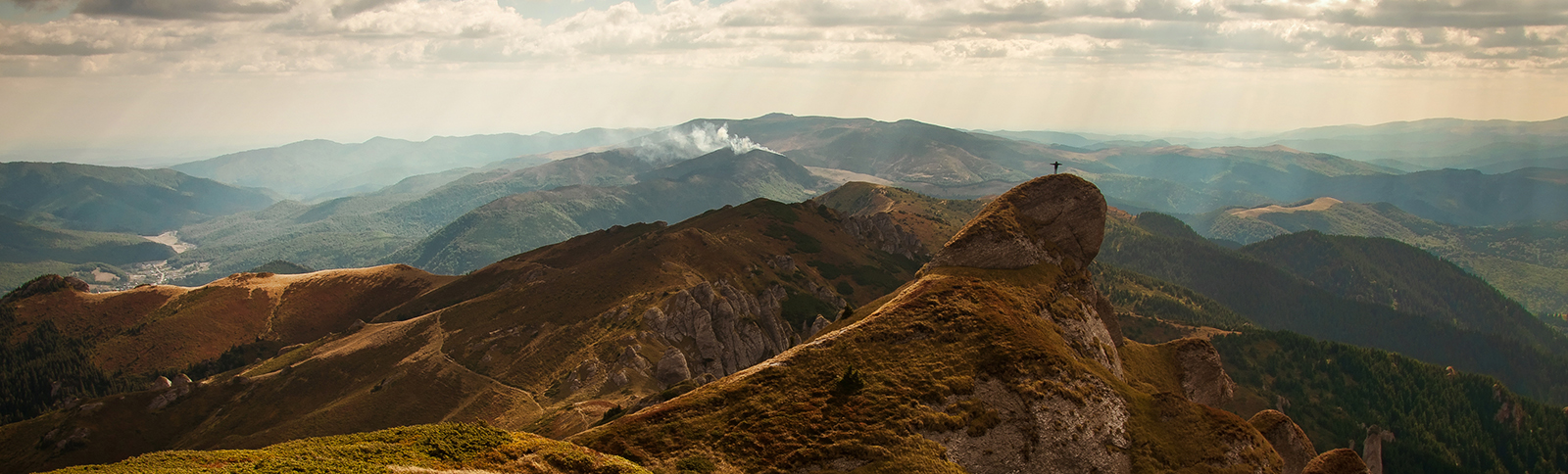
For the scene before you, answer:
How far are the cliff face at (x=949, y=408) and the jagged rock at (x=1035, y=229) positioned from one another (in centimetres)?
748

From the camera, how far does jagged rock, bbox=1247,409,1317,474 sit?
7244 centimetres

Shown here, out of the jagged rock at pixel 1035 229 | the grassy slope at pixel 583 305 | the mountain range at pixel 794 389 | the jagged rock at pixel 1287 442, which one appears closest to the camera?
the mountain range at pixel 794 389

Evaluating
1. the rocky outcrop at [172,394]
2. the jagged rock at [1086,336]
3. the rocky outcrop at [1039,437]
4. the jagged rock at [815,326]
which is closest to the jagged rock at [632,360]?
the jagged rock at [815,326]

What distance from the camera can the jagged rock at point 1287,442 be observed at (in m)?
72.4

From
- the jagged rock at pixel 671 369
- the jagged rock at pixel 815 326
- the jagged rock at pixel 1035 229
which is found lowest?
the jagged rock at pixel 815 326

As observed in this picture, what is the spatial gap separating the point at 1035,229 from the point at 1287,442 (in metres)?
32.9

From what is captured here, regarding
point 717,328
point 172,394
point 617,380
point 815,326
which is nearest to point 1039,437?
point 617,380

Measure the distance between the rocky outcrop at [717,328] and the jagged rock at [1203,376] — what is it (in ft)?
278

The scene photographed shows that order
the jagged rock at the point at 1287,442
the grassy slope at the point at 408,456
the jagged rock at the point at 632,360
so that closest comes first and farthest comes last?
the grassy slope at the point at 408,456 → the jagged rock at the point at 1287,442 → the jagged rock at the point at 632,360

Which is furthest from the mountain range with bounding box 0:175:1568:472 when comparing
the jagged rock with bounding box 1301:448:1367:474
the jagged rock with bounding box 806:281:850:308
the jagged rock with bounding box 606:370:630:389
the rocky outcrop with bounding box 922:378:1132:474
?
the jagged rock with bounding box 806:281:850:308

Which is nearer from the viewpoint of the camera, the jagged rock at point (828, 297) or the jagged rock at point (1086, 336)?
the jagged rock at point (1086, 336)

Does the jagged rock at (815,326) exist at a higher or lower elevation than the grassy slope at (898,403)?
lower

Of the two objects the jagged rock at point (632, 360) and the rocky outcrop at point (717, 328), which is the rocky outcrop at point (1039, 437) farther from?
the rocky outcrop at point (717, 328)

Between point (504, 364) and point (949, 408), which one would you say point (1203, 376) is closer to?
point (949, 408)
